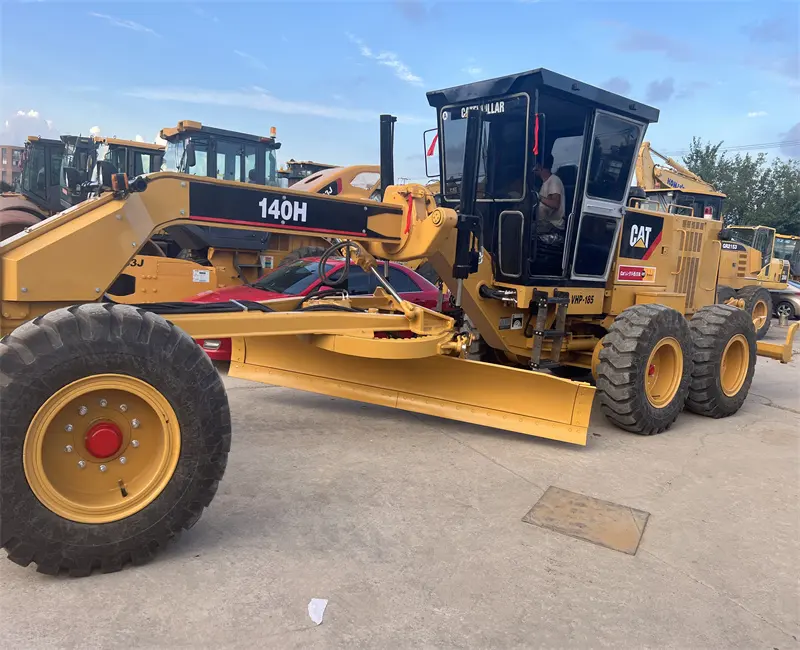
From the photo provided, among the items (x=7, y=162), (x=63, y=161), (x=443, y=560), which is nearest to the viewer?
(x=443, y=560)

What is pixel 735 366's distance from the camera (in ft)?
22.6

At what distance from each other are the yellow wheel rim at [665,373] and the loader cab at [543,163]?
38.7 inches

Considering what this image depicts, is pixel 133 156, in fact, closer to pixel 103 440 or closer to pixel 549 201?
pixel 549 201

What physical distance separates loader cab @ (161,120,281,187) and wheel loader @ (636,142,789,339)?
812 cm

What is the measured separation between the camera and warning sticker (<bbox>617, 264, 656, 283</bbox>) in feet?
22.0

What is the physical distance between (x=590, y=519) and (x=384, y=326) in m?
2.03

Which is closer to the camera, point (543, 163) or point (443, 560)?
point (443, 560)

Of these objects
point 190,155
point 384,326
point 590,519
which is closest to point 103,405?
point 384,326

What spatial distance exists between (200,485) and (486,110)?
4.20 m

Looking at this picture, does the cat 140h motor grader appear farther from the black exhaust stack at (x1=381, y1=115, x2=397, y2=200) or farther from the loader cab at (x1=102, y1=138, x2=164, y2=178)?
the loader cab at (x1=102, y1=138, x2=164, y2=178)

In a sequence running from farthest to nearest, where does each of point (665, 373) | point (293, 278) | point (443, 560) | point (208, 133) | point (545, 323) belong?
point (208, 133), point (293, 278), point (665, 373), point (545, 323), point (443, 560)

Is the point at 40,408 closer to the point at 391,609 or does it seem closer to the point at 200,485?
the point at 200,485

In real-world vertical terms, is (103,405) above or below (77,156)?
below

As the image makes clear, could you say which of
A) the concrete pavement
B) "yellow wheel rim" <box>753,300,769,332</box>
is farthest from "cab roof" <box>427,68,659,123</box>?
"yellow wheel rim" <box>753,300,769,332</box>
